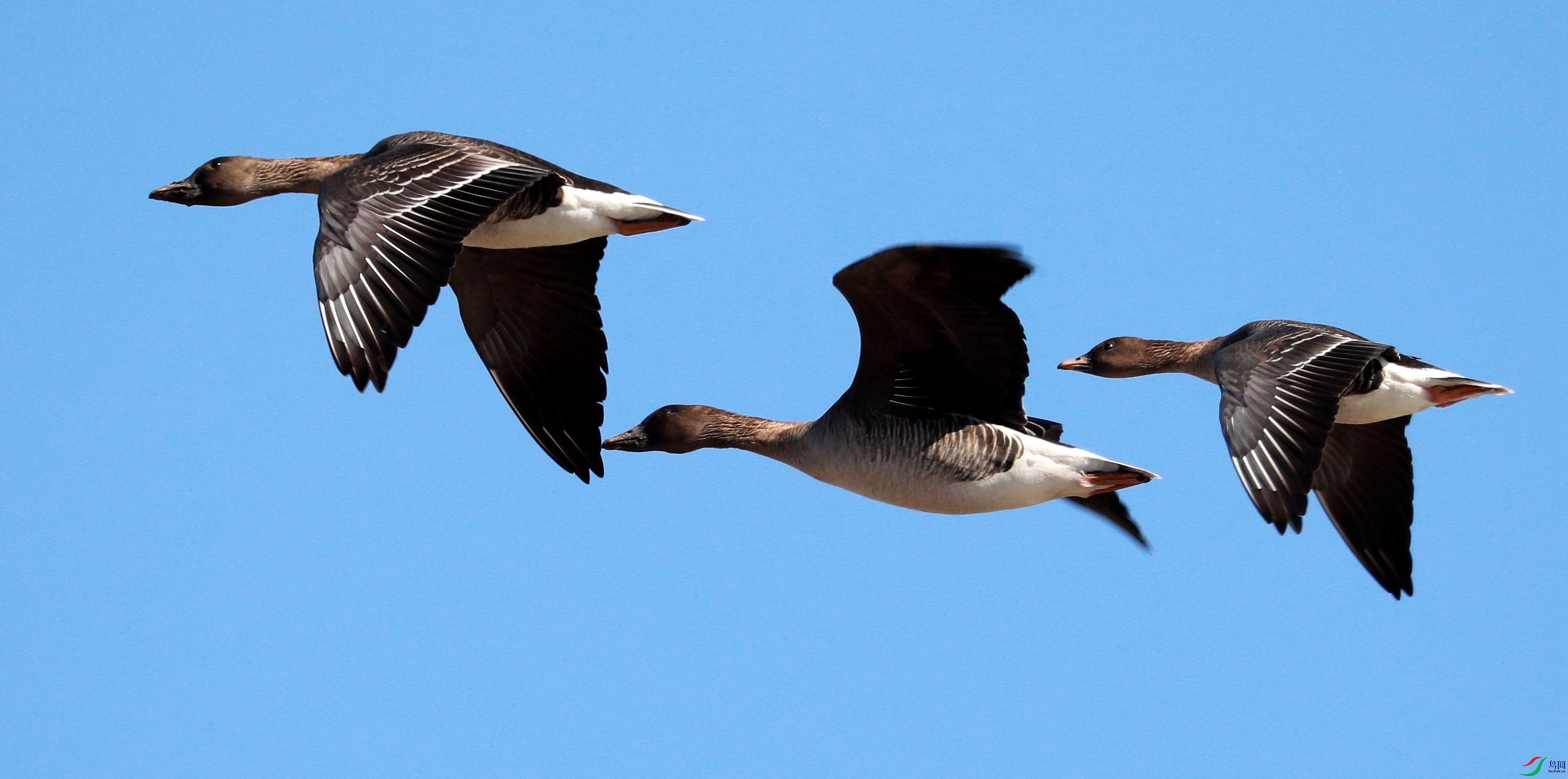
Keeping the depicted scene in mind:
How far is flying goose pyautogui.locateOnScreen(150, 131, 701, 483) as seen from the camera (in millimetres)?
11492

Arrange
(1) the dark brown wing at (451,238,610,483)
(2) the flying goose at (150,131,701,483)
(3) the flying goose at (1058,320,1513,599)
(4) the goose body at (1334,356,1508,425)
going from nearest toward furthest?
(2) the flying goose at (150,131,701,483) → (3) the flying goose at (1058,320,1513,599) → (4) the goose body at (1334,356,1508,425) → (1) the dark brown wing at (451,238,610,483)

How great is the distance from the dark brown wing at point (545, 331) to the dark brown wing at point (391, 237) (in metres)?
2.32

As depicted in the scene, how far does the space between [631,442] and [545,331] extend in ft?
4.00

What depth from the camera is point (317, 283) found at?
1154cm

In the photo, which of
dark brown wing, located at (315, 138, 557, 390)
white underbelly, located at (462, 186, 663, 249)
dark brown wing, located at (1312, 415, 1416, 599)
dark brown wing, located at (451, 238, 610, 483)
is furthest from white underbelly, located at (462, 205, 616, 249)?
dark brown wing, located at (1312, 415, 1416, 599)

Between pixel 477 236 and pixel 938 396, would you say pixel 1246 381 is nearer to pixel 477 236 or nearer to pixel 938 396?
pixel 938 396

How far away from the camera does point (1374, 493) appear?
1544cm

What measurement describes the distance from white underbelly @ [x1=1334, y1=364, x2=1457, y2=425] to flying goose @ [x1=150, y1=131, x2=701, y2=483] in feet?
17.3

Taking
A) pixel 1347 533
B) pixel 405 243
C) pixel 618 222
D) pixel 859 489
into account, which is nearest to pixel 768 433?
pixel 859 489

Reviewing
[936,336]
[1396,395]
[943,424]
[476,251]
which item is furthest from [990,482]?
[476,251]

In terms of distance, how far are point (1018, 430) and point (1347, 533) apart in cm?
359

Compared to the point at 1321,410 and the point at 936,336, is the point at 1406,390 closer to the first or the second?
the point at 1321,410

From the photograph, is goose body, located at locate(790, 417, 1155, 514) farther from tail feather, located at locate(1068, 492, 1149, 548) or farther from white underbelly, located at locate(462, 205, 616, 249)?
white underbelly, located at locate(462, 205, 616, 249)

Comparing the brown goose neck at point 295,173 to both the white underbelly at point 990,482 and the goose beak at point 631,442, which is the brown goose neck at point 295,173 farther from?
the white underbelly at point 990,482
